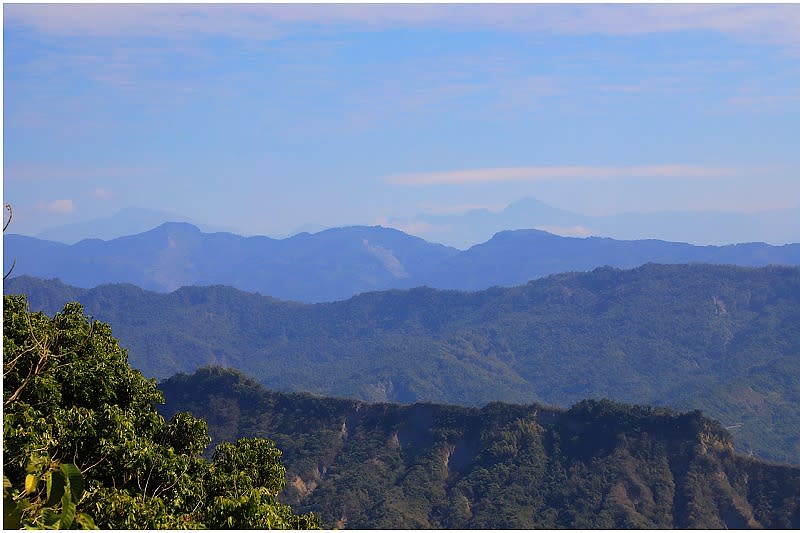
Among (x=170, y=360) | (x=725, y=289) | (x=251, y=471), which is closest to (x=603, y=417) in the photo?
(x=251, y=471)

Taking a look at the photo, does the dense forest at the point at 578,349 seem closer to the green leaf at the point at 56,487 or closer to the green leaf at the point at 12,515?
the green leaf at the point at 56,487

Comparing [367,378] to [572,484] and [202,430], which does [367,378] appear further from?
[202,430]

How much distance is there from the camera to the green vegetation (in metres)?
14.3

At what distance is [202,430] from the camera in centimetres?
1944

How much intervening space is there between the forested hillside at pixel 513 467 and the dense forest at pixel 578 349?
153ft

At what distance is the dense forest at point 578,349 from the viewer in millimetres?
132625

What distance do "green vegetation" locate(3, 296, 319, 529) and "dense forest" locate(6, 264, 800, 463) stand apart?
3918 inches

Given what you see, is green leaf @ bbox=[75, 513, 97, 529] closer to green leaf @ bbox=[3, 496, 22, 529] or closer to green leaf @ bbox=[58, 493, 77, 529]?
green leaf @ bbox=[58, 493, 77, 529]

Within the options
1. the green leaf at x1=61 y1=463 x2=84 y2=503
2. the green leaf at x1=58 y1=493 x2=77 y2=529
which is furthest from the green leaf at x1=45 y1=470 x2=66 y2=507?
the green leaf at x1=58 y1=493 x2=77 y2=529

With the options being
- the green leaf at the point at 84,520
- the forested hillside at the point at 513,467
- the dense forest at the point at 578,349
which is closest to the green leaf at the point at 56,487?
the green leaf at the point at 84,520

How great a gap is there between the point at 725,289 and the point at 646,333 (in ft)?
67.2

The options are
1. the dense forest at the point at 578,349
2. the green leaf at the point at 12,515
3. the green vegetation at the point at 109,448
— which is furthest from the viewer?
the dense forest at the point at 578,349

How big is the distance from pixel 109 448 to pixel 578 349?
5863 inches

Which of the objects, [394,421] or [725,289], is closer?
[394,421]
